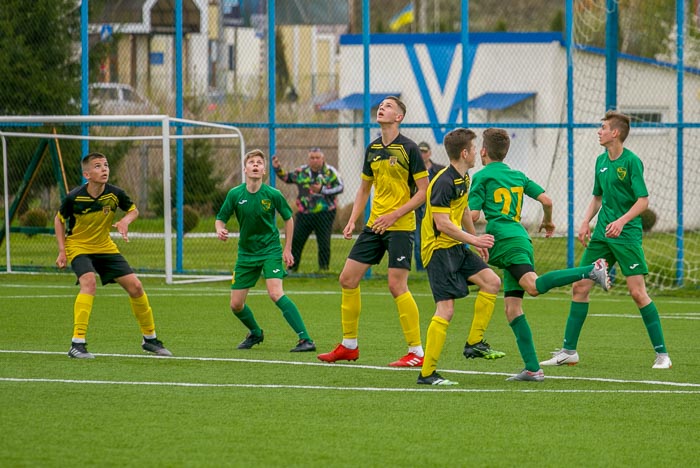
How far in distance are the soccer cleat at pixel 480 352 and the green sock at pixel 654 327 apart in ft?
3.90

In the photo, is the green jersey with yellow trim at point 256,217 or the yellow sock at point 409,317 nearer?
the yellow sock at point 409,317

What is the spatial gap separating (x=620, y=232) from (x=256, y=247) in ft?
10.5

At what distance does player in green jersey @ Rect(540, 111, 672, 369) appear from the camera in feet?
30.6

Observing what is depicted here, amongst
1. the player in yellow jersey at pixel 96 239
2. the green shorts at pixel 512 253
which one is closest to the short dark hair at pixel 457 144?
the green shorts at pixel 512 253

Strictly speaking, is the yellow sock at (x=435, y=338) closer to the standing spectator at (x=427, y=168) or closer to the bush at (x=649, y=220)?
the standing spectator at (x=427, y=168)

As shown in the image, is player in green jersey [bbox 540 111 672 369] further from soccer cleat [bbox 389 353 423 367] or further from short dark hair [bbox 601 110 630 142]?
soccer cleat [bbox 389 353 423 367]

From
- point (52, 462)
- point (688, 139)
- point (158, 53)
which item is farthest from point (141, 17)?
point (52, 462)

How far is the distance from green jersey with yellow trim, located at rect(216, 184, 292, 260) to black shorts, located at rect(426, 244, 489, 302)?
2.35 m

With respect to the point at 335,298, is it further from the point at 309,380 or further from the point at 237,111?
the point at 237,111

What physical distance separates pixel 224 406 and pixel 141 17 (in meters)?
14.3

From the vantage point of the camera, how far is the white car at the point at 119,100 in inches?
819

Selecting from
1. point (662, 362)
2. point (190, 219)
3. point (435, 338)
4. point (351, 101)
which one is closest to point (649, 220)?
point (351, 101)

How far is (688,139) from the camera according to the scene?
23.9 m

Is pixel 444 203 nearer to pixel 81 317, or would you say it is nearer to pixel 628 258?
pixel 628 258
